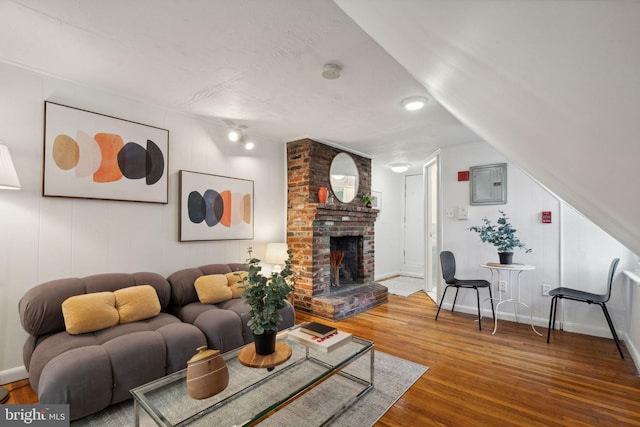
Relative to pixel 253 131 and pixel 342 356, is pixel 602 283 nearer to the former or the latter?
pixel 342 356

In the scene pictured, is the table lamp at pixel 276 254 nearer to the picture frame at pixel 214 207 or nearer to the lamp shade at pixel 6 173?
the picture frame at pixel 214 207

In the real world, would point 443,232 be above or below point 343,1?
below

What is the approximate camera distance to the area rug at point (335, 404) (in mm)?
1827

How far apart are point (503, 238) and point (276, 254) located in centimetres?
277

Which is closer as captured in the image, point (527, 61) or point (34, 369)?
point (527, 61)

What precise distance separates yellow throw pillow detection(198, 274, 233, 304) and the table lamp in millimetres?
842

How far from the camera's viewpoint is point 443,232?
14.3 ft

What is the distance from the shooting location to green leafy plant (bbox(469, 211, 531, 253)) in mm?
3510

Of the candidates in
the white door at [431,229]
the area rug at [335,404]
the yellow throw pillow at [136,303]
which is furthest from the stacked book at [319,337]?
the white door at [431,229]

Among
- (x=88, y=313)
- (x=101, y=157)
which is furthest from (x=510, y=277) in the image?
(x=101, y=157)

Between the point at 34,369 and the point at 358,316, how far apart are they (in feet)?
10.1

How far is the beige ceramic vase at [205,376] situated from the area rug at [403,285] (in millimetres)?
3927

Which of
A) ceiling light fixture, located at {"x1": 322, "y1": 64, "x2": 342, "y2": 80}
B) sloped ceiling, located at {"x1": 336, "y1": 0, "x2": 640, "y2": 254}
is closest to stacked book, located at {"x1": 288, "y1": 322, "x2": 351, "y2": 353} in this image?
sloped ceiling, located at {"x1": 336, "y1": 0, "x2": 640, "y2": 254}

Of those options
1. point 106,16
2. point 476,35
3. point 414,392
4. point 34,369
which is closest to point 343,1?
point 476,35
